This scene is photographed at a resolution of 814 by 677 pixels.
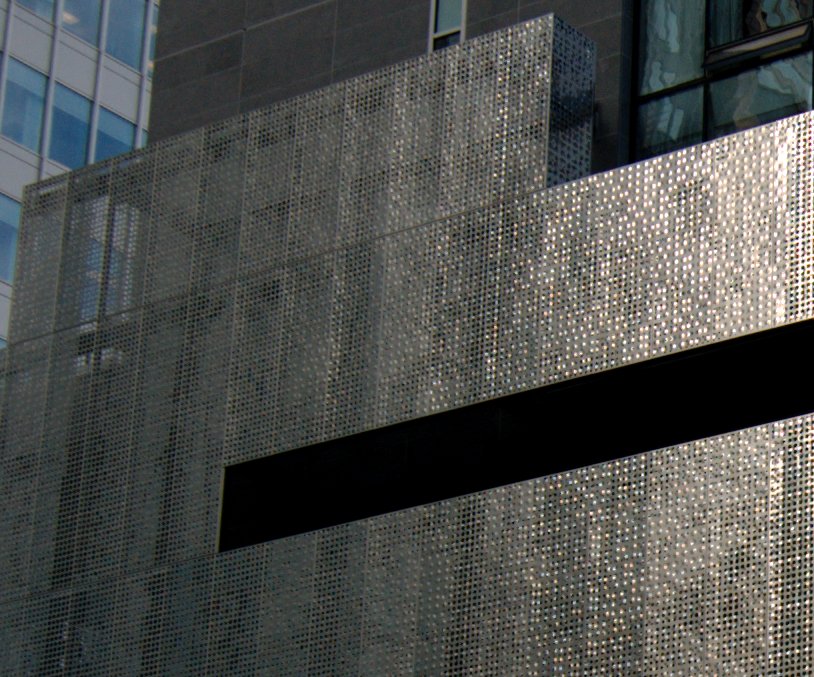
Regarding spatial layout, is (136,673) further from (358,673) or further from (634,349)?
(634,349)

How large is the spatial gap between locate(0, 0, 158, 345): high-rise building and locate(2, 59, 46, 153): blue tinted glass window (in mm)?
27

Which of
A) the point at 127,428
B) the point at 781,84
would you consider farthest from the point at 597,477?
the point at 127,428

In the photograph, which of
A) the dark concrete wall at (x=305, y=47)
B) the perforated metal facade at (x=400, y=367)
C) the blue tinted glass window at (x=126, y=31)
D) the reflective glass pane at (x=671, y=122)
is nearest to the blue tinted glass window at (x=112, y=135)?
the blue tinted glass window at (x=126, y=31)

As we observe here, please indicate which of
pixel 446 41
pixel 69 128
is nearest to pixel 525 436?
pixel 446 41

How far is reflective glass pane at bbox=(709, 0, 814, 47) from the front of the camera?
26.8m

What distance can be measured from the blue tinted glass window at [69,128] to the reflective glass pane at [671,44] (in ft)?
105

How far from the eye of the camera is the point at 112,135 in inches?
2387

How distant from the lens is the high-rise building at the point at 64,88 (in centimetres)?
5644

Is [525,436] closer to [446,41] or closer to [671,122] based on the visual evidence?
[671,122]

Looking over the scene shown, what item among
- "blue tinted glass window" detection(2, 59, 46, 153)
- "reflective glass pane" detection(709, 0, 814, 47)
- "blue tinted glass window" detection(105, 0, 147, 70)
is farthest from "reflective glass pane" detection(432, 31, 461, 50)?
"blue tinted glass window" detection(105, 0, 147, 70)

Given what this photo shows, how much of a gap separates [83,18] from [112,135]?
3397mm

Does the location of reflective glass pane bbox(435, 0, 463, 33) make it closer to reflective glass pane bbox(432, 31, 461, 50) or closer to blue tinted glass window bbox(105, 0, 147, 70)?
reflective glass pane bbox(432, 31, 461, 50)

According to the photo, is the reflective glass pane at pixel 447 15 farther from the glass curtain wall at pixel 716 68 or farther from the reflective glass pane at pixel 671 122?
the reflective glass pane at pixel 671 122

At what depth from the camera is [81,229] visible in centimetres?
3177
